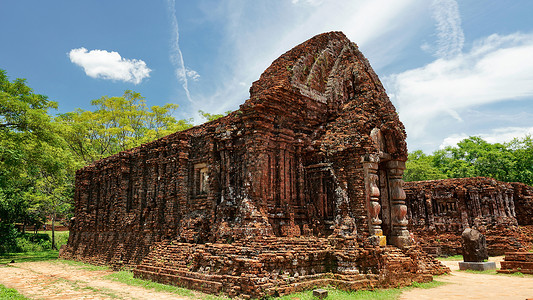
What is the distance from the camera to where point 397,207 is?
11.9m

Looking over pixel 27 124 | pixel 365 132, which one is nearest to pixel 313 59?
pixel 365 132

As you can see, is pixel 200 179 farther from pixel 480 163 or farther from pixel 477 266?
pixel 480 163

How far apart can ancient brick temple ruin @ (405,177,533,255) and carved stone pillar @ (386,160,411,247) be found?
450 inches

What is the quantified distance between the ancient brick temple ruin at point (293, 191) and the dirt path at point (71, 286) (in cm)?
102

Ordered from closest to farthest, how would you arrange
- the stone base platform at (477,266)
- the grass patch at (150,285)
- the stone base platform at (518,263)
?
the grass patch at (150,285), the stone base platform at (518,263), the stone base platform at (477,266)

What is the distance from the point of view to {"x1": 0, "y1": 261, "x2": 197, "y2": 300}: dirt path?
30.9ft

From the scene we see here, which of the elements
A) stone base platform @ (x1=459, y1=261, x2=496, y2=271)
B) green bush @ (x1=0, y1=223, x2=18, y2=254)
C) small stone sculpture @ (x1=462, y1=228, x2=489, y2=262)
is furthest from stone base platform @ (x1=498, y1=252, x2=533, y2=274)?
green bush @ (x1=0, y1=223, x2=18, y2=254)

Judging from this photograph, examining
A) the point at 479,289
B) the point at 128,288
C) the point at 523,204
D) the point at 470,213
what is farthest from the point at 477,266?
the point at 128,288

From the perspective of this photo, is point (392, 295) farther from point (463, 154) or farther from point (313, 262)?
point (463, 154)

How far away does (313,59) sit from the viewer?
12945mm

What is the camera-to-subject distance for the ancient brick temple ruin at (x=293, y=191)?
31.0ft

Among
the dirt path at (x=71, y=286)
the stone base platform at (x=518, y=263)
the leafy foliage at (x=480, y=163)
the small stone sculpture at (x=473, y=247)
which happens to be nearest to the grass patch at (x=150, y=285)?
the dirt path at (x=71, y=286)

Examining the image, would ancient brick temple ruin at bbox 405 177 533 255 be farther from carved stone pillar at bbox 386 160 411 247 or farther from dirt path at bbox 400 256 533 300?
carved stone pillar at bbox 386 160 411 247

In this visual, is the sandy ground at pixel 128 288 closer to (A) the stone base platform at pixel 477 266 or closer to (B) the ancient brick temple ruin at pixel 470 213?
(A) the stone base platform at pixel 477 266
